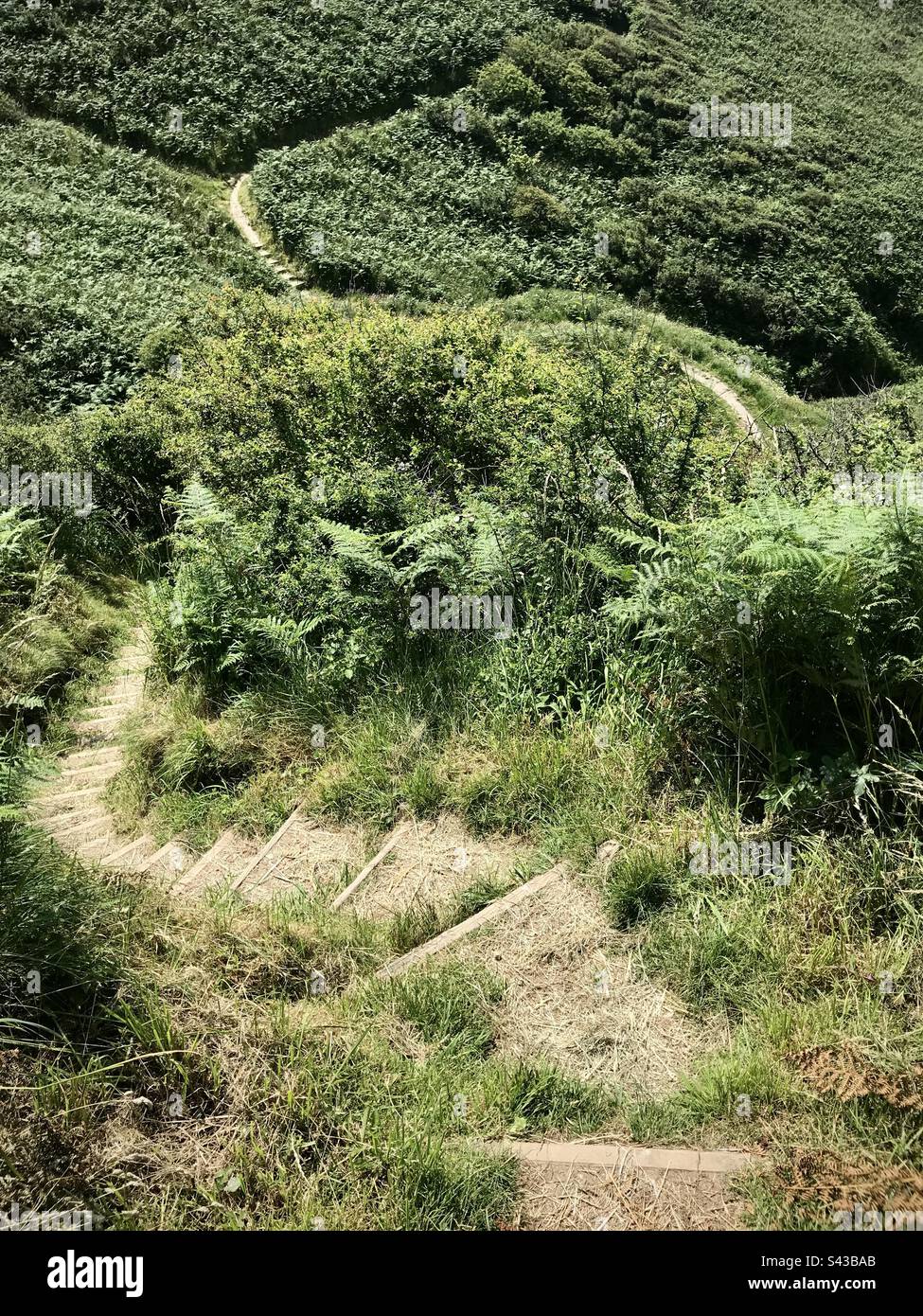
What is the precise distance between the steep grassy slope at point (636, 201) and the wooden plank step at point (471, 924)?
74.9 feet

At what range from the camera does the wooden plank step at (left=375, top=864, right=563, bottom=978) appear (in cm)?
374

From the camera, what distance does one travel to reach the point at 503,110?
31.6 metres

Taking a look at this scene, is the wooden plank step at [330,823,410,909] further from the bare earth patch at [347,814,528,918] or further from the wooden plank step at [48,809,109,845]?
the wooden plank step at [48,809,109,845]

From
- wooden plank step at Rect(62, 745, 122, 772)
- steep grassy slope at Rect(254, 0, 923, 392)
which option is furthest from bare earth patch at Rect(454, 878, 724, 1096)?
steep grassy slope at Rect(254, 0, 923, 392)

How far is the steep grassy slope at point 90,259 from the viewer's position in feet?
42.3

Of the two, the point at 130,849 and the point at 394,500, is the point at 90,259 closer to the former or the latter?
the point at 394,500

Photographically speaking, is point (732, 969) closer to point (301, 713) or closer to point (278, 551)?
point (301, 713)

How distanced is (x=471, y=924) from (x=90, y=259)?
1785 centimetres

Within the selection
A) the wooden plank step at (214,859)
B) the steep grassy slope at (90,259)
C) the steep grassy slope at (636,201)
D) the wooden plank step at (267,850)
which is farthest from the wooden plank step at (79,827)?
the steep grassy slope at (636,201)

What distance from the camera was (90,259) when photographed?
17.4 m

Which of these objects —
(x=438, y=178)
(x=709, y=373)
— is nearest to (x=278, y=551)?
(x=709, y=373)

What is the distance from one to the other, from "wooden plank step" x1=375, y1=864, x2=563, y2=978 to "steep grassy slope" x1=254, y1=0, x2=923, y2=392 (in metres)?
22.8

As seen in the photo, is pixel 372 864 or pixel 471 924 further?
pixel 372 864

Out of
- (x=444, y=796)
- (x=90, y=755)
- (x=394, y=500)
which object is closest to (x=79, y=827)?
(x=90, y=755)
